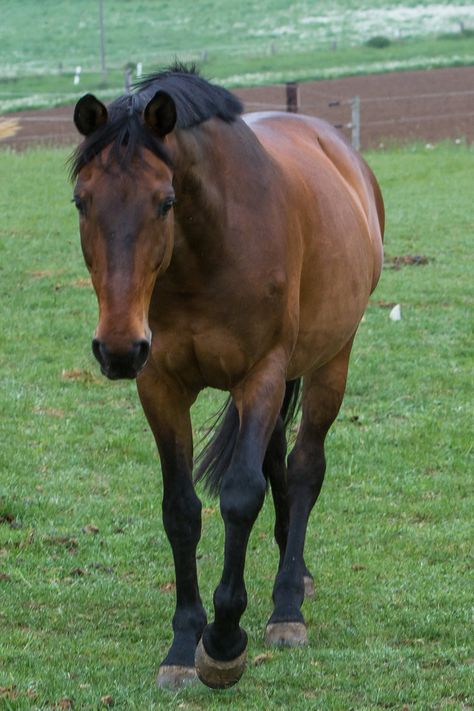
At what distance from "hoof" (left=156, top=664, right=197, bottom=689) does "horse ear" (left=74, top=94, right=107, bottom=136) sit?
1876 millimetres

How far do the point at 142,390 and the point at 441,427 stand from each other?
3438 millimetres

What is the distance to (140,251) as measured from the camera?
350 centimetres

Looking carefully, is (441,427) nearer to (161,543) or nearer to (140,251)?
(161,543)

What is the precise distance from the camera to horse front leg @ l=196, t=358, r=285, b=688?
4.02 metres

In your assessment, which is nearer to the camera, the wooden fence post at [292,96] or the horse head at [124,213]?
the horse head at [124,213]

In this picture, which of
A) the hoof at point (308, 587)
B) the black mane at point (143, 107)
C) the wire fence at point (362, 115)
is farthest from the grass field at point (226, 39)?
the black mane at point (143, 107)

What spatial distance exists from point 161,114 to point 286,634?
6.83 feet

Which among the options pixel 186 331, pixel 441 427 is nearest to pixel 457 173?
pixel 441 427

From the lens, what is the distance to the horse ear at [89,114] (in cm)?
354

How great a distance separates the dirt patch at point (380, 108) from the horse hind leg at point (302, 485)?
51.5ft

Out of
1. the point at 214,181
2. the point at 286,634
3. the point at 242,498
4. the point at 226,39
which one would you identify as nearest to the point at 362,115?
the point at 286,634

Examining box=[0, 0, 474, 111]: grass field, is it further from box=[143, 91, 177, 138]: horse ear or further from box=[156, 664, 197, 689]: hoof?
box=[143, 91, 177, 138]: horse ear

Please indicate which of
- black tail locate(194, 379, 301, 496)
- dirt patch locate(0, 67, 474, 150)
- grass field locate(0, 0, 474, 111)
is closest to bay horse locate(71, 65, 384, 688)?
black tail locate(194, 379, 301, 496)

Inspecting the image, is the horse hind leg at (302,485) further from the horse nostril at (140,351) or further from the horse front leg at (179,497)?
the horse nostril at (140,351)
